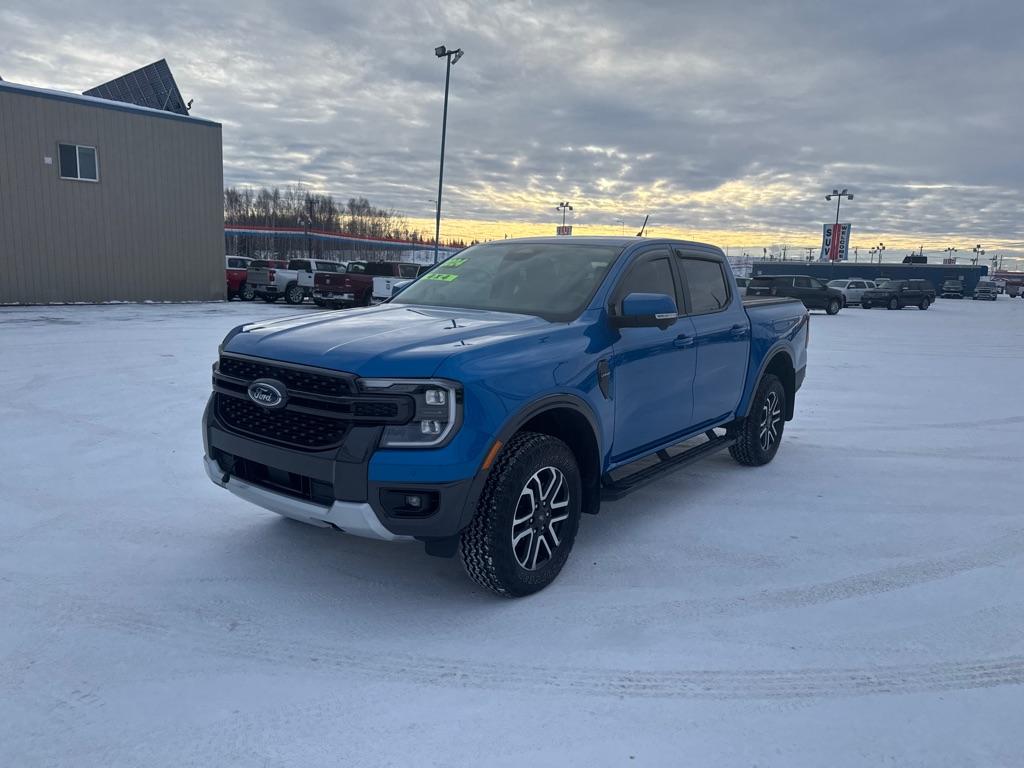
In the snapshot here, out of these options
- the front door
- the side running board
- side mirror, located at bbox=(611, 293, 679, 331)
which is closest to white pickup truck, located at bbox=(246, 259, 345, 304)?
the side running board

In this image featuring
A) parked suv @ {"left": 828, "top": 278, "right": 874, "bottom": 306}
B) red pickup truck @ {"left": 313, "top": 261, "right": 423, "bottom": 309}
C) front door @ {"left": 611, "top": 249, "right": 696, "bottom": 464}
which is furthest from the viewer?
parked suv @ {"left": 828, "top": 278, "right": 874, "bottom": 306}

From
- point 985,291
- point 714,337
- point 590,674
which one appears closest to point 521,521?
point 590,674

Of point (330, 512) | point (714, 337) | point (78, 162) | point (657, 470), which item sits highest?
point (78, 162)

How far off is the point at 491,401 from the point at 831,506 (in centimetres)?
324

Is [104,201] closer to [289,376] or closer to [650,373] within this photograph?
[289,376]

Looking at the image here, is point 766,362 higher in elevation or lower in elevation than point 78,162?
lower

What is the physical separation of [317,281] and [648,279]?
1997 cm

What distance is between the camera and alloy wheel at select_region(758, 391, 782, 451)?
249 inches

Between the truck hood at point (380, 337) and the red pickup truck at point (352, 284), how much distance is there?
1876 cm

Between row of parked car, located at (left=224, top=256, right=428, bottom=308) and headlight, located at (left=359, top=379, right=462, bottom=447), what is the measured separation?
1868cm

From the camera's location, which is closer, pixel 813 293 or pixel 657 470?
pixel 657 470

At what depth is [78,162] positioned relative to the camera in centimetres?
2114

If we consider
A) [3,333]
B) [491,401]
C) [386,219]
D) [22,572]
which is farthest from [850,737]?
[386,219]

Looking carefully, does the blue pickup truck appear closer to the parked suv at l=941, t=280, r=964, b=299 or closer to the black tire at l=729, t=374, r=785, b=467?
the black tire at l=729, t=374, r=785, b=467
